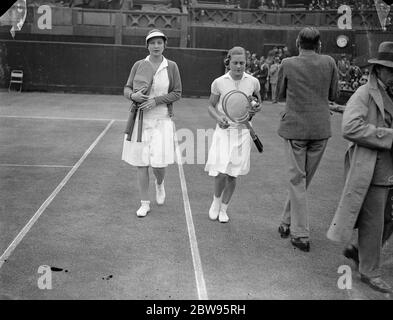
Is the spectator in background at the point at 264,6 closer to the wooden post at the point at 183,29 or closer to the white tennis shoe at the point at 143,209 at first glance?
the wooden post at the point at 183,29

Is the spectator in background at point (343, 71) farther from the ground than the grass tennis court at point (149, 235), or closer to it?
farther from the ground

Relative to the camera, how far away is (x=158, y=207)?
6949 mm

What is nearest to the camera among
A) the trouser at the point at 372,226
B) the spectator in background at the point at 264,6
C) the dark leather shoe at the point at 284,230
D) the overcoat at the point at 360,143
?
the overcoat at the point at 360,143

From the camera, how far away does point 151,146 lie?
6.44m

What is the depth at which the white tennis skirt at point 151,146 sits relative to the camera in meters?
6.43

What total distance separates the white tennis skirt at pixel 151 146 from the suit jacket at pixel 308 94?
155 cm

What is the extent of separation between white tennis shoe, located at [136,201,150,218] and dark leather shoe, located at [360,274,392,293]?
2.77m

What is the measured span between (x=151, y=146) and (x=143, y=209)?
77cm

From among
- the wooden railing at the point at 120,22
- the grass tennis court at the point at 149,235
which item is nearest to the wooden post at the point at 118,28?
the wooden railing at the point at 120,22

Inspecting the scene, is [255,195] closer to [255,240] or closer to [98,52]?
[255,240]

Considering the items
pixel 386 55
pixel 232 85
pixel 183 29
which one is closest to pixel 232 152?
pixel 232 85

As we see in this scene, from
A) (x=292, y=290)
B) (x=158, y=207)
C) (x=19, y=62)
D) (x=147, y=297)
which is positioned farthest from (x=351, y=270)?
(x=19, y=62)

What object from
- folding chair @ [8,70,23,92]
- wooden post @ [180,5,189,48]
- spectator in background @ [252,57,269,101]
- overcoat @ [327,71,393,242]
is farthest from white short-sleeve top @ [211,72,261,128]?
wooden post @ [180,5,189,48]

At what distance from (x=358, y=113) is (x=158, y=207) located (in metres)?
3.21
